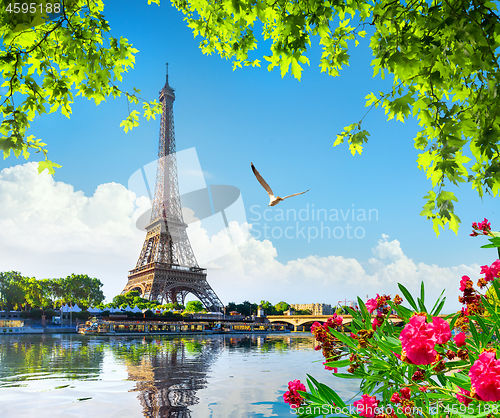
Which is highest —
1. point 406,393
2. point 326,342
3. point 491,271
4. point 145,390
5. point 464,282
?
point 491,271

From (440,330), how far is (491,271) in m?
1.94

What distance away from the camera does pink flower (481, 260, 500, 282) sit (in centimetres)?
326

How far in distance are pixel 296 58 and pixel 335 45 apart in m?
1.39

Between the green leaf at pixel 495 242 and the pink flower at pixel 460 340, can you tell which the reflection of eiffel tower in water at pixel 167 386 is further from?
the green leaf at pixel 495 242

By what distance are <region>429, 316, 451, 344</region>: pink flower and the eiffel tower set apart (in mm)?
54819

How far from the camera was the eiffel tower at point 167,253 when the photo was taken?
5569 centimetres

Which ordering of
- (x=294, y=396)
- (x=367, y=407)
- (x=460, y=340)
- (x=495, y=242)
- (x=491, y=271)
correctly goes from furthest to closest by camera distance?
(x=491, y=271), (x=294, y=396), (x=367, y=407), (x=460, y=340), (x=495, y=242)

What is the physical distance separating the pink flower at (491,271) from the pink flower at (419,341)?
6.40 feet

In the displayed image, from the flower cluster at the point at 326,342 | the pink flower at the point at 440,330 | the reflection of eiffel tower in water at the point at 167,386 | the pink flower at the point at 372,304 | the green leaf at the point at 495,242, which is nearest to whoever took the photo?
the pink flower at the point at 440,330

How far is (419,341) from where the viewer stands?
1.75 metres

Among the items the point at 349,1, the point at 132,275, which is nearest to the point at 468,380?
the point at 349,1

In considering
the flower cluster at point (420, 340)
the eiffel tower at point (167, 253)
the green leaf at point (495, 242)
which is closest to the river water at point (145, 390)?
the green leaf at point (495, 242)

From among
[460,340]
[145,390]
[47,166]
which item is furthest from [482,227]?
[145,390]

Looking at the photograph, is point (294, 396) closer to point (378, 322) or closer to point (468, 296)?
point (378, 322)
